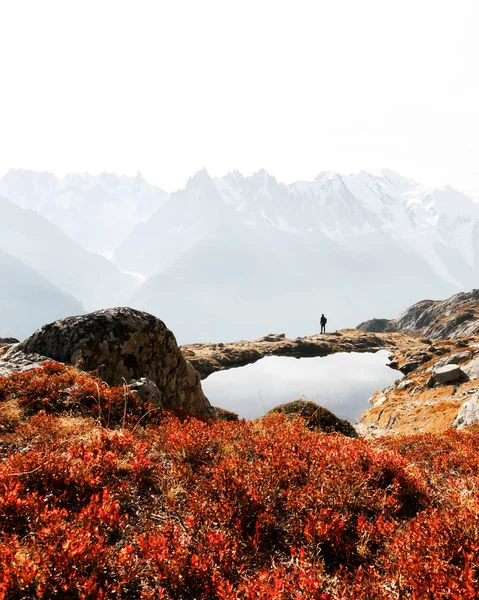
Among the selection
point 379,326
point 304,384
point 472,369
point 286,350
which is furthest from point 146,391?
point 379,326

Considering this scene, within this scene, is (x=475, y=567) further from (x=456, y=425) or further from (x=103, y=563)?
(x=456, y=425)

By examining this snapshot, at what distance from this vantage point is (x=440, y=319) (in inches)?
4825

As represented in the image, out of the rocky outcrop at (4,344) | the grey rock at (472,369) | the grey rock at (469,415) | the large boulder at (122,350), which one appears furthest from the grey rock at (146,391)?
the grey rock at (472,369)

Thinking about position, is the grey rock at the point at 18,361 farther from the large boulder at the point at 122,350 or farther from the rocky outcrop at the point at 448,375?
the rocky outcrop at the point at 448,375

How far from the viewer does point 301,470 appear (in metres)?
5.77

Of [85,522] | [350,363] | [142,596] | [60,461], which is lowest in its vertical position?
[350,363]

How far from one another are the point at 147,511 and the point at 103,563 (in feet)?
4.56

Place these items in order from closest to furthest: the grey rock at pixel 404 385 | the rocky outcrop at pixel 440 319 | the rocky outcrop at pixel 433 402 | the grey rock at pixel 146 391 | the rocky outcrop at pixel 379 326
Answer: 1. the grey rock at pixel 146 391
2. the rocky outcrop at pixel 433 402
3. the grey rock at pixel 404 385
4. the rocky outcrop at pixel 440 319
5. the rocky outcrop at pixel 379 326

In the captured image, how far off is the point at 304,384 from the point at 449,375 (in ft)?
74.4

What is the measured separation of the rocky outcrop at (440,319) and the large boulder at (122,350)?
3321 inches

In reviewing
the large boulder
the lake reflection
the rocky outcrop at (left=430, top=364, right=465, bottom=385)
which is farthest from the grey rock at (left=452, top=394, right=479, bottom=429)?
the lake reflection

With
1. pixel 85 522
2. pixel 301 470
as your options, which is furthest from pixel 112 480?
pixel 301 470

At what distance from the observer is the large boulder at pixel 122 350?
12773 millimetres

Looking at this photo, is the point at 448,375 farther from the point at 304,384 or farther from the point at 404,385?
the point at 304,384
